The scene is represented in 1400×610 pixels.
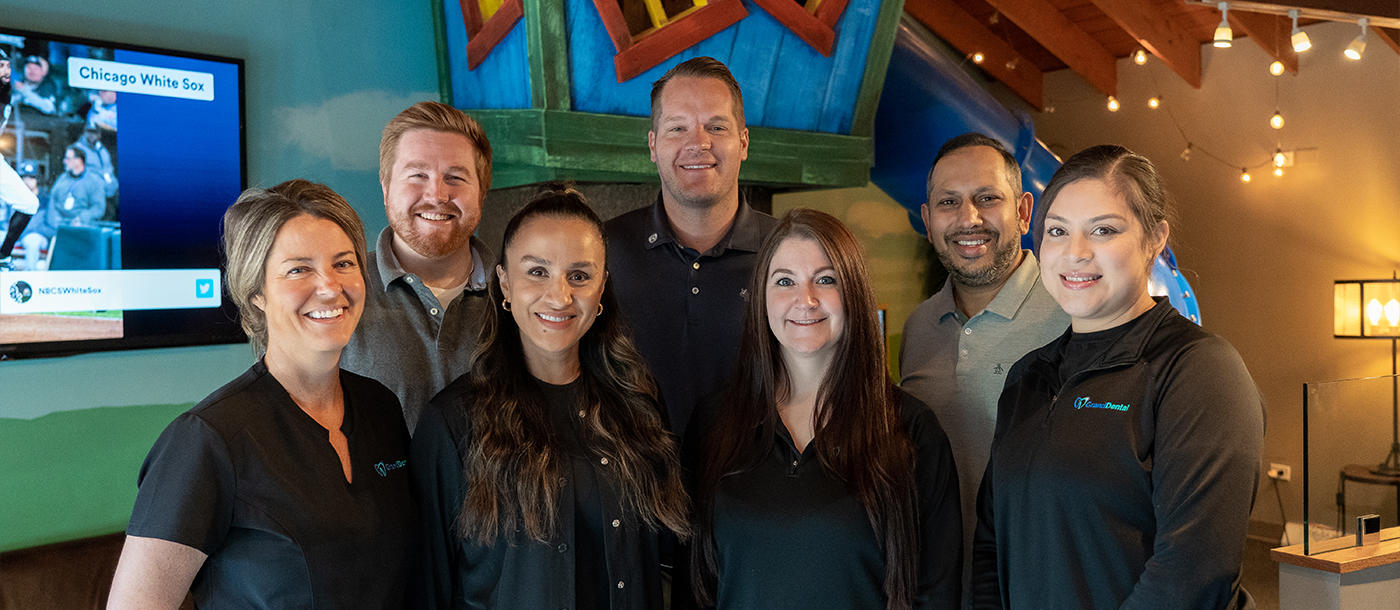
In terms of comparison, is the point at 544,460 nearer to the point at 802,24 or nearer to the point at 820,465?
the point at 820,465

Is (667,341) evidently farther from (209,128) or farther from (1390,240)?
(1390,240)

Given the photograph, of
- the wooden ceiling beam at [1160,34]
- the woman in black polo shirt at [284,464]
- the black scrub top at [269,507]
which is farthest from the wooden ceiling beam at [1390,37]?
the black scrub top at [269,507]

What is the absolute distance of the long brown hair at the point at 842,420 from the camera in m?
1.93

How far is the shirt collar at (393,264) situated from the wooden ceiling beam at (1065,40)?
586 cm

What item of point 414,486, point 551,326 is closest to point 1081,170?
point 551,326

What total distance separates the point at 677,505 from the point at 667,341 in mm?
831

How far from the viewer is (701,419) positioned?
2195 millimetres

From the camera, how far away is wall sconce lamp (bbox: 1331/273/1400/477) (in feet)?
24.0

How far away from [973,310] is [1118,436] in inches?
36.6

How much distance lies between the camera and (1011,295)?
2520mm

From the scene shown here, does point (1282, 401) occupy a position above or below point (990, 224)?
below

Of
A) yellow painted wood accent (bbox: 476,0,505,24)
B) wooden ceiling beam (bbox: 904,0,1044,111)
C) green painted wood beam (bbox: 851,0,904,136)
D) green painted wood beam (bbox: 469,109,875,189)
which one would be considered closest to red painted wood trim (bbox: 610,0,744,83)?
green painted wood beam (bbox: 469,109,875,189)

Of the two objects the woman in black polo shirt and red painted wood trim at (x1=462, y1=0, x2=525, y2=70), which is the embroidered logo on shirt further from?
red painted wood trim at (x1=462, y1=0, x2=525, y2=70)

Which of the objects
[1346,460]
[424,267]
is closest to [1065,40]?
[1346,460]
